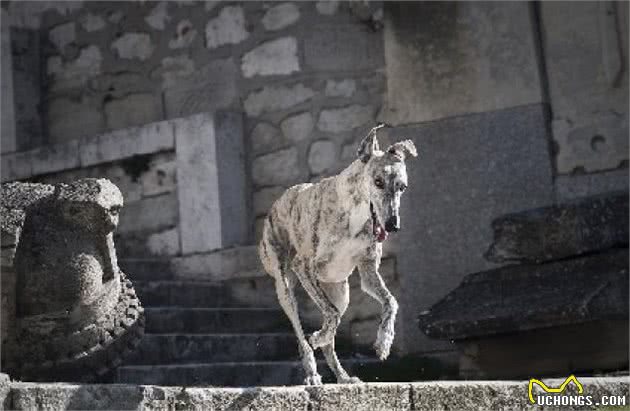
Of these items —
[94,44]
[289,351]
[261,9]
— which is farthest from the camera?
[94,44]

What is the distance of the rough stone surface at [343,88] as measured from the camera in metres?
10.2

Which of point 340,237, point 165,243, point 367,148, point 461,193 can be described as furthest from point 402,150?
point 165,243

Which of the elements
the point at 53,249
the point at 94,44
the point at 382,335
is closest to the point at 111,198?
the point at 53,249

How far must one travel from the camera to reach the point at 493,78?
9.87 metres

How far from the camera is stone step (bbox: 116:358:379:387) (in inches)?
298

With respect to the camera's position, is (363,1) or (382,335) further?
(363,1)

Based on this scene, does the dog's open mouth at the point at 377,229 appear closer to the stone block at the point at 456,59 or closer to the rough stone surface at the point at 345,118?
the stone block at the point at 456,59

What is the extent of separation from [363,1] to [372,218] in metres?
4.14

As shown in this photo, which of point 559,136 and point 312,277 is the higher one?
point 559,136

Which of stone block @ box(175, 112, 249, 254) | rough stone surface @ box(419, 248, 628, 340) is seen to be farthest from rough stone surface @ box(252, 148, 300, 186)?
rough stone surface @ box(419, 248, 628, 340)

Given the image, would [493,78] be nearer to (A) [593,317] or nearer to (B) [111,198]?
(A) [593,317]

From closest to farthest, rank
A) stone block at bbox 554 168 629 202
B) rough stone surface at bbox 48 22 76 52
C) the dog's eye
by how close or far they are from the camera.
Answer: the dog's eye
stone block at bbox 554 168 629 202
rough stone surface at bbox 48 22 76 52

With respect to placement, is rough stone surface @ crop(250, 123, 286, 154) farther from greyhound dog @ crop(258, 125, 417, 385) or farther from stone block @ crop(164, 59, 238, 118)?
greyhound dog @ crop(258, 125, 417, 385)

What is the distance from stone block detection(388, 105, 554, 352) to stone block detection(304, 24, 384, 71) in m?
0.79
